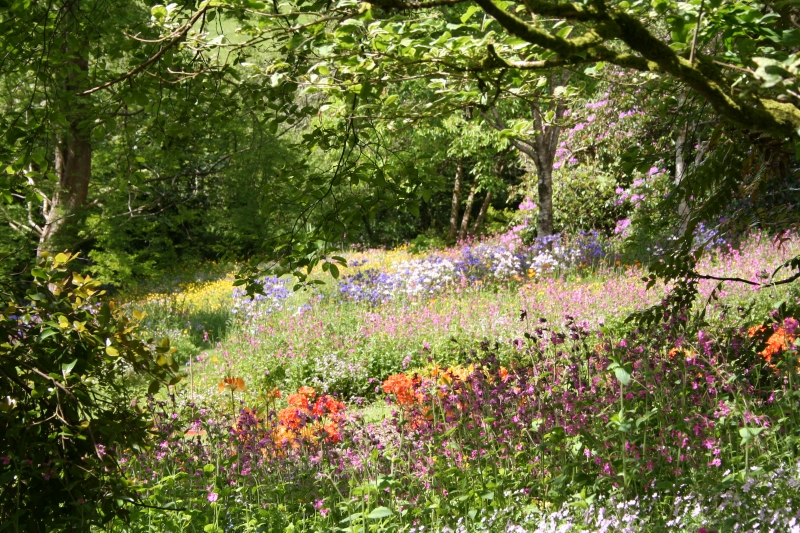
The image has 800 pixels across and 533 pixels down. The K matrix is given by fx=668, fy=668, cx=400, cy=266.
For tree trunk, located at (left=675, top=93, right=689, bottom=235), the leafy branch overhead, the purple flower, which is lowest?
the purple flower

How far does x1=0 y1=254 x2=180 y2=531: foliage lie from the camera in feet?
8.21

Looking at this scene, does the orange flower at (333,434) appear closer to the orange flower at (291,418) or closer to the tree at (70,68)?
the orange flower at (291,418)

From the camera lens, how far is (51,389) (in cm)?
268

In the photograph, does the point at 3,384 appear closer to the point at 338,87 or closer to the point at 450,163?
the point at 338,87

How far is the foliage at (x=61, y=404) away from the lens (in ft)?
8.21

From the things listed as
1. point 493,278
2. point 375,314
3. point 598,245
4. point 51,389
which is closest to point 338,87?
point 51,389

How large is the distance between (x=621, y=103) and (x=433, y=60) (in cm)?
1007

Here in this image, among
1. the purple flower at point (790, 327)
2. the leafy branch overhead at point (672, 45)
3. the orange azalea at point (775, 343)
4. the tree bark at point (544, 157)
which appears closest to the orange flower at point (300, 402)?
the leafy branch overhead at point (672, 45)

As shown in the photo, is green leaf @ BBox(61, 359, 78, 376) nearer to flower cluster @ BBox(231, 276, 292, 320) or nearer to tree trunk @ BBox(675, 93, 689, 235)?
tree trunk @ BBox(675, 93, 689, 235)

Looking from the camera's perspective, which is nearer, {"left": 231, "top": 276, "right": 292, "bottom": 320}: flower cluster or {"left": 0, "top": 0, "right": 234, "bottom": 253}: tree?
{"left": 0, "top": 0, "right": 234, "bottom": 253}: tree

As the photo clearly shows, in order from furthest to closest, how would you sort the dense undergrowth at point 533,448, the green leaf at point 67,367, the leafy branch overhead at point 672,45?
1. the dense undergrowth at point 533,448
2. the green leaf at point 67,367
3. the leafy branch overhead at point 672,45

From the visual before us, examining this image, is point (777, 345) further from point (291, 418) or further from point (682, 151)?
point (291, 418)

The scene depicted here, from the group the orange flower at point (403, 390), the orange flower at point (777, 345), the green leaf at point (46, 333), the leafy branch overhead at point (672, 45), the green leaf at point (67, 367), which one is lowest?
the orange flower at point (403, 390)

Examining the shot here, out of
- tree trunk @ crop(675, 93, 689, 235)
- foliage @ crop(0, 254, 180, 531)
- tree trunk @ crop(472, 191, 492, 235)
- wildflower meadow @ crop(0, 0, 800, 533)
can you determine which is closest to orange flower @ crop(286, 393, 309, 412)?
wildflower meadow @ crop(0, 0, 800, 533)
